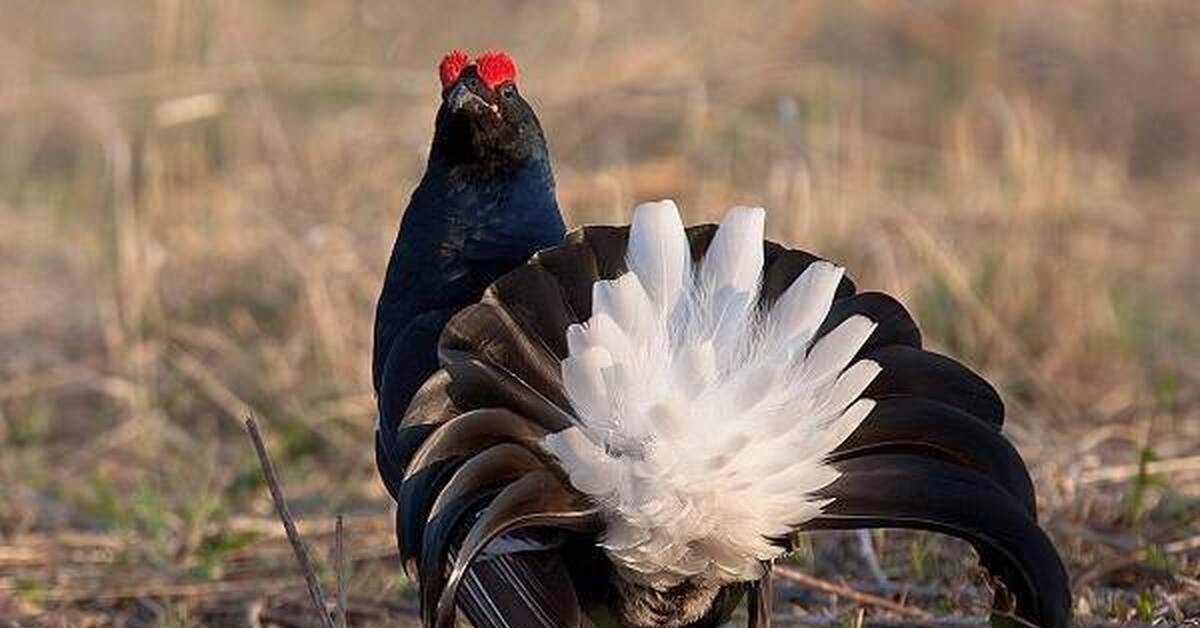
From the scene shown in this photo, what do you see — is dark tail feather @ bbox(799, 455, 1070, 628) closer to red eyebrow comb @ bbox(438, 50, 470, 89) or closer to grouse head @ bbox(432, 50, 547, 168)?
grouse head @ bbox(432, 50, 547, 168)

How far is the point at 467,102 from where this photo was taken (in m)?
3.09

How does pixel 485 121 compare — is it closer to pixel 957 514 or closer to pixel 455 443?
pixel 455 443

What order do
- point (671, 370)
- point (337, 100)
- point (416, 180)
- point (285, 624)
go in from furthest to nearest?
1. point (337, 100)
2. point (416, 180)
3. point (285, 624)
4. point (671, 370)

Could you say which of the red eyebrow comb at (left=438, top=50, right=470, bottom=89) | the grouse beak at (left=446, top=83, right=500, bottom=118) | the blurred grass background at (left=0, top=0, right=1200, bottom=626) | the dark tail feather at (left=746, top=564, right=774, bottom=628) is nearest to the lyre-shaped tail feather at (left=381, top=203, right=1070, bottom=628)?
the dark tail feather at (left=746, top=564, right=774, bottom=628)

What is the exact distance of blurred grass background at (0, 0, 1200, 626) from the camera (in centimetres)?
412

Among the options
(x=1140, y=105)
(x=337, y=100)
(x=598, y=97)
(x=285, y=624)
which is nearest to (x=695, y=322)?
(x=285, y=624)

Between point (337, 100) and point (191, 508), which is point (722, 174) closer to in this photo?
point (337, 100)

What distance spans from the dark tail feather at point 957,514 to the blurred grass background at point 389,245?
0.84 metres

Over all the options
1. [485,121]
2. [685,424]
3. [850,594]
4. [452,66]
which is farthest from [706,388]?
[850,594]

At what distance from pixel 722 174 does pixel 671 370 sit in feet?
13.9

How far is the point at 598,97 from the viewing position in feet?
23.1

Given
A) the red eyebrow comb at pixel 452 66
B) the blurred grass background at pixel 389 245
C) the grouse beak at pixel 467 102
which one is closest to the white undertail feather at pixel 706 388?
the grouse beak at pixel 467 102

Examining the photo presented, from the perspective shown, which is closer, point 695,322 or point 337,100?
point 695,322

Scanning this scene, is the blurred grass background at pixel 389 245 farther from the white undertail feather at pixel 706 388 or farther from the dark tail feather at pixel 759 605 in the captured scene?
the white undertail feather at pixel 706 388
